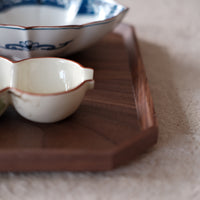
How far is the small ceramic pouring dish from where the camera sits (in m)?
0.32

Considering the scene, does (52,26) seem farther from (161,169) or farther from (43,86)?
(161,169)

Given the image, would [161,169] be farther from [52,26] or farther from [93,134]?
[52,26]

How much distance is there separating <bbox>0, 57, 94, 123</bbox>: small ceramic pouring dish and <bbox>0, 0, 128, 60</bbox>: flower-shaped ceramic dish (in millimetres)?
43

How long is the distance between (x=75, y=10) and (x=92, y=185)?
1.34 feet

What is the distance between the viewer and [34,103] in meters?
0.32

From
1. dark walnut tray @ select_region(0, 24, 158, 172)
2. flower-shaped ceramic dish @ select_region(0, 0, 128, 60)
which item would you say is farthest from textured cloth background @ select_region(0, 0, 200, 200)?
flower-shaped ceramic dish @ select_region(0, 0, 128, 60)

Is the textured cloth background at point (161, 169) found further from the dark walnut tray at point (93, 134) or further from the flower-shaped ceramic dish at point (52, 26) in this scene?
the flower-shaped ceramic dish at point (52, 26)

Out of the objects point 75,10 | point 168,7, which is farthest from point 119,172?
point 168,7

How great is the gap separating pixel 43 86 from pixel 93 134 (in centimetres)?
11

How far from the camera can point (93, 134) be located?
331mm

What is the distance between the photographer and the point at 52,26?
1.35 ft

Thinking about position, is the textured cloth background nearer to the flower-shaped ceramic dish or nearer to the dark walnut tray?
the dark walnut tray

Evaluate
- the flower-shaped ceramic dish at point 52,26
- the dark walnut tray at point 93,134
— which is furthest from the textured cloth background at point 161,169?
the flower-shaped ceramic dish at point 52,26

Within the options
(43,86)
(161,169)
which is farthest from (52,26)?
(161,169)
